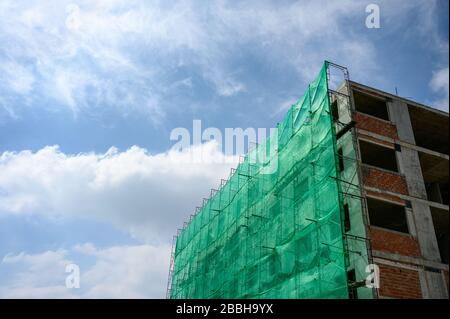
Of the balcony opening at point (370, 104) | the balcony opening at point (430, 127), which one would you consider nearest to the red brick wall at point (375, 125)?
the balcony opening at point (370, 104)

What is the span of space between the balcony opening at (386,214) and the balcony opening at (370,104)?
4.18 metres

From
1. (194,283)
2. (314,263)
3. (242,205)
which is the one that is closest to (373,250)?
(314,263)

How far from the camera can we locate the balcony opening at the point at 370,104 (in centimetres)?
1869

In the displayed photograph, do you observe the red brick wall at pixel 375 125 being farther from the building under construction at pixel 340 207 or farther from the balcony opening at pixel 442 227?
the balcony opening at pixel 442 227

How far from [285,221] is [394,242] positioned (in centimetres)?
395

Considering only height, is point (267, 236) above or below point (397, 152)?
below

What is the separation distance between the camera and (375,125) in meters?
17.7

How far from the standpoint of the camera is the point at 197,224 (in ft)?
88.5

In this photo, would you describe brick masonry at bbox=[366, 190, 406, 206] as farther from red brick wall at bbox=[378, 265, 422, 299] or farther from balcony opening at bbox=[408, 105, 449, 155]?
balcony opening at bbox=[408, 105, 449, 155]

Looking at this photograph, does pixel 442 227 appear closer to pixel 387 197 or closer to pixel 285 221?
pixel 387 197

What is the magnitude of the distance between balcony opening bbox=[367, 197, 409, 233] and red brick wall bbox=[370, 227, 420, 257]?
1.27m

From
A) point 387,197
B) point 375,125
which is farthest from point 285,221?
point 375,125
